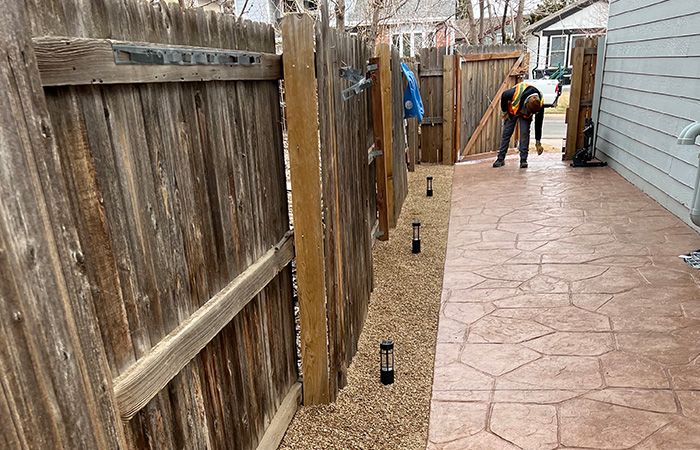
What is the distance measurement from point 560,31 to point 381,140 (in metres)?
28.4

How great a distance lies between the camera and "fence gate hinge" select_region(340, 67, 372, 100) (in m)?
3.52

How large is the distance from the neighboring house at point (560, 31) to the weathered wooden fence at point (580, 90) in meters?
19.4

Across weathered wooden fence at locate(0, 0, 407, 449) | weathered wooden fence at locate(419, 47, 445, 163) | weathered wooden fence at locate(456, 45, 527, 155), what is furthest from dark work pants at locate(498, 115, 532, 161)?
weathered wooden fence at locate(0, 0, 407, 449)

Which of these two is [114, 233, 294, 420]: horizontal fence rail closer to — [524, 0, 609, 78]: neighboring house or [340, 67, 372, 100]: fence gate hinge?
[340, 67, 372, 100]: fence gate hinge

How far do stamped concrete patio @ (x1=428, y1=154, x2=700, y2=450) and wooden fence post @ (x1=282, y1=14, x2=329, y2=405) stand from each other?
2.37 feet

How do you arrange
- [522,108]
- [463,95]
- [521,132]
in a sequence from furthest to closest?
[463,95] → [521,132] → [522,108]

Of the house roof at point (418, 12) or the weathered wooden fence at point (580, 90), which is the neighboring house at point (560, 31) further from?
the weathered wooden fence at point (580, 90)

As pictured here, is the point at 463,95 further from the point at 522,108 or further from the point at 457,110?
the point at 522,108

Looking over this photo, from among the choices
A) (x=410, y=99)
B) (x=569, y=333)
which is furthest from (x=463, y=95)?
(x=569, y=333)

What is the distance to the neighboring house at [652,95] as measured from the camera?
5680 millimetres

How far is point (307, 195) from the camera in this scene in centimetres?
266

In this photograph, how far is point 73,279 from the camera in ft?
3.85

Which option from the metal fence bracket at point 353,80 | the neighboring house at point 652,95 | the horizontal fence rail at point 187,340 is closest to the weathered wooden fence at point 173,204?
the horizontal fence rail at point 187,340

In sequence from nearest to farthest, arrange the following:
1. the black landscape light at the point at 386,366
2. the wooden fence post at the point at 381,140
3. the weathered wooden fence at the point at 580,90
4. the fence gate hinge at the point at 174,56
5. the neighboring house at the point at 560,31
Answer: the fence gate hinge at the point at 174,56, the black landscape light at the point at 386,366, the wooden fence post at the point at 381,140, the weathered wooden fence at the point at 580,90, the neighboring house at the point at 560,31
